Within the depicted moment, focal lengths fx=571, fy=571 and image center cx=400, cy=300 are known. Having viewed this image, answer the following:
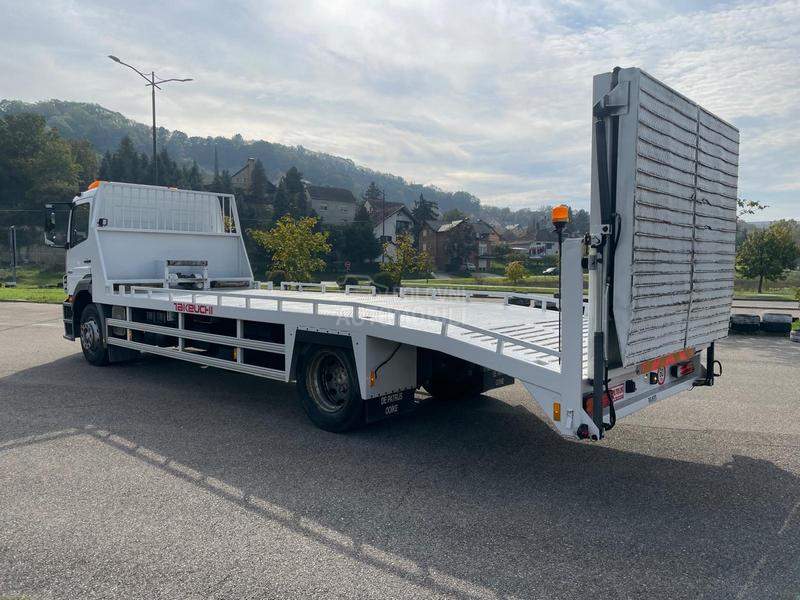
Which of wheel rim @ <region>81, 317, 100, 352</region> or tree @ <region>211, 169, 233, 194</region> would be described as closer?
wheel rim @ <region>81, 317, 100, 352</region>

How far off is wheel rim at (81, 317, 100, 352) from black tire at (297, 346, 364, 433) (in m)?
5.19

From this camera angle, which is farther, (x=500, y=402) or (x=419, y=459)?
(x=500, y=402)

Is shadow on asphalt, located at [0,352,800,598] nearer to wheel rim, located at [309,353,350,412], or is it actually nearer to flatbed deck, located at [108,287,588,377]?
wheel rim, located at [309,353,350,412]

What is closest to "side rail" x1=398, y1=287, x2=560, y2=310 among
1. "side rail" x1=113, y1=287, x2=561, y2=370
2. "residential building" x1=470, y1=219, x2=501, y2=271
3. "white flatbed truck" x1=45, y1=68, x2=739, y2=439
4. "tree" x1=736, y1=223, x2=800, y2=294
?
"white flatbed truck" x1=45, y1=68, x2=739, y2=439

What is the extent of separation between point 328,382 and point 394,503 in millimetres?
2034

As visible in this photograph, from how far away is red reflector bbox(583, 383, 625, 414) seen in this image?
4.20 metres

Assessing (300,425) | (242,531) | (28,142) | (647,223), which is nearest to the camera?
(242,531)

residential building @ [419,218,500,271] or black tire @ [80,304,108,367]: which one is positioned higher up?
residential building @ [419,218,500,271]

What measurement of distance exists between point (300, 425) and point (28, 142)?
89.9 m

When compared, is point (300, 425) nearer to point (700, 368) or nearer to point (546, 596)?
point (546, 596)

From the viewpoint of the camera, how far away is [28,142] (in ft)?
255

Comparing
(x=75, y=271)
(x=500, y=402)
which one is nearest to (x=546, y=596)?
(x=500, y=402)

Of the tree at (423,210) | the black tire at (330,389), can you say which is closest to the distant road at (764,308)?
the black tire at (330,389)

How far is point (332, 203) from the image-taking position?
105250 millimetres
